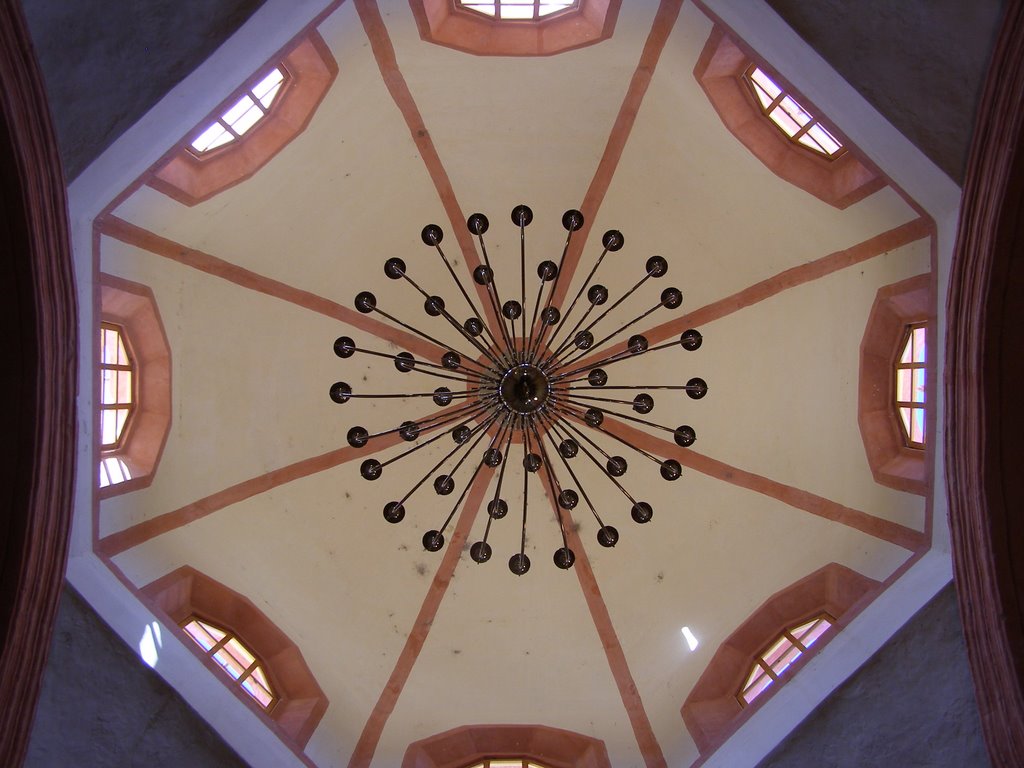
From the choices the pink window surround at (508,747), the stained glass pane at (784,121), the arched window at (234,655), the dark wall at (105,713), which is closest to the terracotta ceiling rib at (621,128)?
the stained glass pane at (784,121)

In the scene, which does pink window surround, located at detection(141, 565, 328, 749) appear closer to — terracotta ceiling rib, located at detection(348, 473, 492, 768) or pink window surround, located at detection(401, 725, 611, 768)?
terracotta ceiling rib, located at detection(348, 473, 492, 768)

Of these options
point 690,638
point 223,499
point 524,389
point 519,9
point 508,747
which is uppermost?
point 519,9

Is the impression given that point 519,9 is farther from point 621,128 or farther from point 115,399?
point 115,399

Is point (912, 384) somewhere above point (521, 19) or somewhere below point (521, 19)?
below

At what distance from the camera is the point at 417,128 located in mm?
10242

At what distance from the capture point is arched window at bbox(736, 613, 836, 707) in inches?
366

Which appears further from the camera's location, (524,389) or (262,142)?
(262,142)

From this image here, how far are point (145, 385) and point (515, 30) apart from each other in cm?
542

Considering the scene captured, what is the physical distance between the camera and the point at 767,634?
9914mm

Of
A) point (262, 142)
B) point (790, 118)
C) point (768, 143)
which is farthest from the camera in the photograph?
point (262, 142)

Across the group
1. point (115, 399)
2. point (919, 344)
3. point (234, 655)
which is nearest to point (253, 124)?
point (115, 399)

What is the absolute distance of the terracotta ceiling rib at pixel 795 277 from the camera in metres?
8.59

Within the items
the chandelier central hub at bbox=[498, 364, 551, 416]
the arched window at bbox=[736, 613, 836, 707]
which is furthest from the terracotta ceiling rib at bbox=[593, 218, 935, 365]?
the arched window at bbox=[736, 613, 836, 707]

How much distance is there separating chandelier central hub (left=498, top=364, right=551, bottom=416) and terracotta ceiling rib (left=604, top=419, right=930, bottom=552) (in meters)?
3.75
